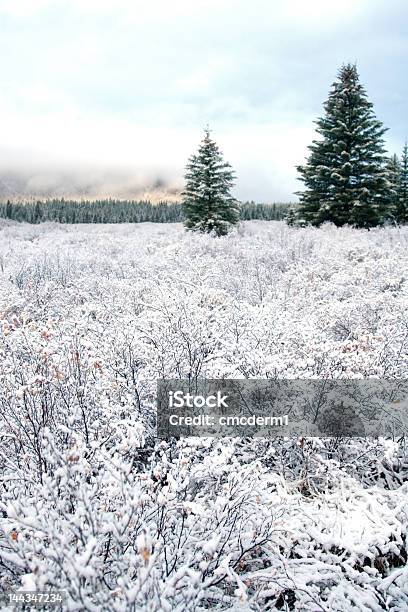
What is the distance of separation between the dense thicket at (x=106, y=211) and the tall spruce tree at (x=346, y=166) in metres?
50.0

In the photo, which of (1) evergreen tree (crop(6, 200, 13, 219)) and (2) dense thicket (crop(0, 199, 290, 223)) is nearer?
(1) evergreen tree (crop(6, 200, 13, 219))

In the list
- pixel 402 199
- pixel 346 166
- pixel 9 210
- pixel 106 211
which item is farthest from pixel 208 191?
pixel 106 211

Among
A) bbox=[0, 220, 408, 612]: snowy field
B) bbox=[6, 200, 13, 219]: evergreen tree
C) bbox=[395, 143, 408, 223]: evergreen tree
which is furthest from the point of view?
bbox=[6, 200, 13, 219]: evergreen tree

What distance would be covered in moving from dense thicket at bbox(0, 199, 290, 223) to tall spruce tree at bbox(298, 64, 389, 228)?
164ft

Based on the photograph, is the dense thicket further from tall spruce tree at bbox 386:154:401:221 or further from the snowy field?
the snowy field

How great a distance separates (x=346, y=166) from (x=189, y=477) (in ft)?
59.1

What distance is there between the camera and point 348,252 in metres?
9.98

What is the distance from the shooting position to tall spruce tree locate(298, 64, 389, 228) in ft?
60.6

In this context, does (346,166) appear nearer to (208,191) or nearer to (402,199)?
(208,191)

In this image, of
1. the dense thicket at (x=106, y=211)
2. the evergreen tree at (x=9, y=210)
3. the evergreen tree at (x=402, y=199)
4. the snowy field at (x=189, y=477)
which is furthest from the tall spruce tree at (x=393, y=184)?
the evergreen tree at (x=9, y=210)

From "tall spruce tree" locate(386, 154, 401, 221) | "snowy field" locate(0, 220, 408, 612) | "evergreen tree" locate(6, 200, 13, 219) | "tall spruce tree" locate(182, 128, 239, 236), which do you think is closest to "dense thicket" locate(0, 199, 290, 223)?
"evergreen tree" locate(6, 200, 13, 219)

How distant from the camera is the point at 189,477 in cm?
300

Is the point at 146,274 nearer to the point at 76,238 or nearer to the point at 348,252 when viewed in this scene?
the point at 348,252

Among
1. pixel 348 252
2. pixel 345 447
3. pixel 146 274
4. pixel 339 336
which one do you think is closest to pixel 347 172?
pixel 348 252
